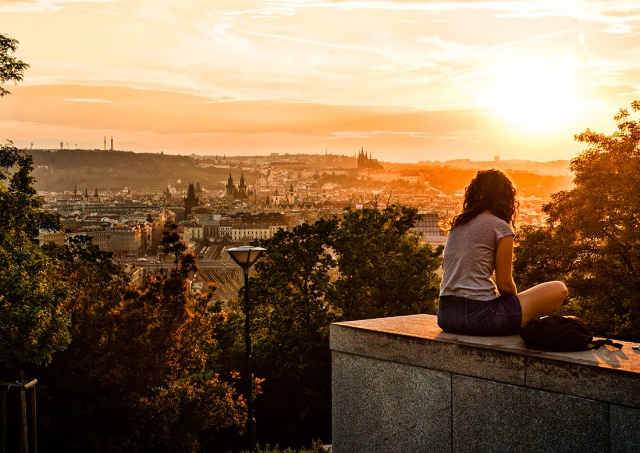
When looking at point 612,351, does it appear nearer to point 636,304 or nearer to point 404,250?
point 636,304

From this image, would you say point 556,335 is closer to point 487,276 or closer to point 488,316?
point 488,316

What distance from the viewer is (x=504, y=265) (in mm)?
5312

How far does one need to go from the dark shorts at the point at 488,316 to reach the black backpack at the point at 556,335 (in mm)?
399

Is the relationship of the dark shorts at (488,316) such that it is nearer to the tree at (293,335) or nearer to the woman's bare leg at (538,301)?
the woman's bare leg at (538,301)

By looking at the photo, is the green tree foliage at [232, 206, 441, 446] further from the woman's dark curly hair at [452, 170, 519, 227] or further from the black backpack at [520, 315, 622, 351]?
the black backpack at [520, 315, 622, 351]

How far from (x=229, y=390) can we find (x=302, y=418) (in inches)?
56.5

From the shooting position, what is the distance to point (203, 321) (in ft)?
55.5

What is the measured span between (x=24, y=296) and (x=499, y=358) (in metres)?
11.6

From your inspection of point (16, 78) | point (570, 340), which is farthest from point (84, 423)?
point (570, 340)

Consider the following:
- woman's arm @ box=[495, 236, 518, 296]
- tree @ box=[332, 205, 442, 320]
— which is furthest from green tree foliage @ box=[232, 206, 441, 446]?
woman's arm @ box=[495, 236, 518, 296]

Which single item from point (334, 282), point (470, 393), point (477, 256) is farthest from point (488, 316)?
point (334, 282)

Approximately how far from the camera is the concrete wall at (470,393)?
14.4ft

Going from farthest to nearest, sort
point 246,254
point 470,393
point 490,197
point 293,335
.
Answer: point 293,335 → point 246,254 → point 490,197 → point 470,393

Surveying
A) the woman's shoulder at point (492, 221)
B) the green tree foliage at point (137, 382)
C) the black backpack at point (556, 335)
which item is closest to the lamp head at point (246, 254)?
the green tree foliage at point (137, 382)
